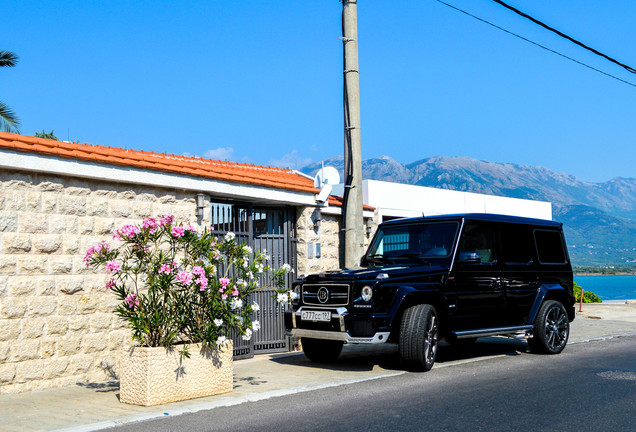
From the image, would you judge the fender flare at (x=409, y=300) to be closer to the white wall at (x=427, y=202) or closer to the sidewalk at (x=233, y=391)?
the sidewalk at (x=233, y=391)

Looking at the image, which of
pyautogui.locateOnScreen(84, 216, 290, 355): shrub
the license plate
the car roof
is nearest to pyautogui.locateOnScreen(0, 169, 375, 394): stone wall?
pyautogui.locateOnScreen(84, 216, 290, 355): shrub

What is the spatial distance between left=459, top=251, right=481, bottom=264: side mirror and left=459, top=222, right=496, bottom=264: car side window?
0.11 meters

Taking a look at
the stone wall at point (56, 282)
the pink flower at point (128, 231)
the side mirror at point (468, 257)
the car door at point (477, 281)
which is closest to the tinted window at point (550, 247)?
the car door at point (477, 281)

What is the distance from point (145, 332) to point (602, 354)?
756 cm

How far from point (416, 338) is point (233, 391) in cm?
253

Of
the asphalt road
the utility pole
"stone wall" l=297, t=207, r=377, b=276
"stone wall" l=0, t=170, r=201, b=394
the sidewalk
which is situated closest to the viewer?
the asphalt road

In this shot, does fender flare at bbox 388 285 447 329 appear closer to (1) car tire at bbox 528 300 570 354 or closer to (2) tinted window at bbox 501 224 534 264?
(2) tinted window at bbox 501 224 534 264

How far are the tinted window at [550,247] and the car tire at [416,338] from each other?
3.37 m

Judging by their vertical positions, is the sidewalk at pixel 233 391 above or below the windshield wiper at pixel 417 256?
below

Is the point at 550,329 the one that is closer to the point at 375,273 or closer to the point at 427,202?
the point at 375,273

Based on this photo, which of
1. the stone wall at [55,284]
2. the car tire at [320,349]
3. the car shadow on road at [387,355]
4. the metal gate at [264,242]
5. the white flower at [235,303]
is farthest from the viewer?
the metal gate at [264,242]

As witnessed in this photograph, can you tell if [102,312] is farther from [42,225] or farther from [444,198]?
[444,198]

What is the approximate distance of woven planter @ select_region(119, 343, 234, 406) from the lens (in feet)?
23.6

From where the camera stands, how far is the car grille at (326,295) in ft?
30.1
